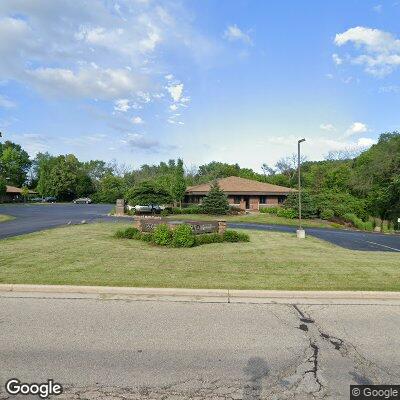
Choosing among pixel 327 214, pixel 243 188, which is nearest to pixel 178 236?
pixel 327 214

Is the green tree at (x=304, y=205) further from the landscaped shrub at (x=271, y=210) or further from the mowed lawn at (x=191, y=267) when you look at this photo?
the mowed lawn at (x=191, y=267)

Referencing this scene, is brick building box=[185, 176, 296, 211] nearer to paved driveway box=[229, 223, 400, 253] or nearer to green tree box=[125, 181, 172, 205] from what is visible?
green tree box=[125, 181, 172, 205]

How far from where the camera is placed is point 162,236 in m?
15.3

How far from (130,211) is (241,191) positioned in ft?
50.7

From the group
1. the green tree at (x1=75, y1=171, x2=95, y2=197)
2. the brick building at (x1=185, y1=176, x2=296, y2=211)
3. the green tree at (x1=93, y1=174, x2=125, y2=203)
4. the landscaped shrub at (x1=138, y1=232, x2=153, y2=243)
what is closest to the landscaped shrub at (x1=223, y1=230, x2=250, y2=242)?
the landscaped shrub at (x1=138, y1=232, x2=153, y2=243)

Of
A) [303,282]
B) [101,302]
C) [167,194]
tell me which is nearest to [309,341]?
[303,282]

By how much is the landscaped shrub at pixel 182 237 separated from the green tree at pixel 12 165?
276ft

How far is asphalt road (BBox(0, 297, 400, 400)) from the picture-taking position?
418 centimetres

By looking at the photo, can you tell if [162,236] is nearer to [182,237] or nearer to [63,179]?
[182,237]

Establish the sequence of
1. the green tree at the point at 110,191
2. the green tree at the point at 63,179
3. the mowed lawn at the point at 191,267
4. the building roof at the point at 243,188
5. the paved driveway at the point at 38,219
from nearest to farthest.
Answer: the mowed lawn at the point at 191,267 → the paved driveway at the point at 38,219 → the building roof at the point at 243,188 → the green tree at the point at 110,191 → the green tree at the point at 63,179

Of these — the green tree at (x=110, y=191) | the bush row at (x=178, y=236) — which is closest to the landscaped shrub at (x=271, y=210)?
the bush row at (x=178, y=236)

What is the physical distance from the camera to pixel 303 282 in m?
8.92

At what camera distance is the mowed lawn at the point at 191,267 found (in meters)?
8.62

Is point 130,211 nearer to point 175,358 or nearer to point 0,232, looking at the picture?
point 0,232
